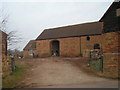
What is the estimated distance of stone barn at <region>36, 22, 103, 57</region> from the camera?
3339 centimetres

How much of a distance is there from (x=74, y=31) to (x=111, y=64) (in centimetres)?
2193

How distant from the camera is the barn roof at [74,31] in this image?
34.3 metres

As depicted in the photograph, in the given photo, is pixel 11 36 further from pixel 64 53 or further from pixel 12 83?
pixel 64 53

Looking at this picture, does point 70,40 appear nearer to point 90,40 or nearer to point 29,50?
point 90,40

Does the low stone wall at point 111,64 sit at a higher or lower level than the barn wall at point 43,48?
lower

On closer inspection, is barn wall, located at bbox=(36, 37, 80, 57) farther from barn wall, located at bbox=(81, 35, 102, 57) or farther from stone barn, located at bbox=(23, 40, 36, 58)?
stone barn, located at bbox=(23, 40, 36, 58)

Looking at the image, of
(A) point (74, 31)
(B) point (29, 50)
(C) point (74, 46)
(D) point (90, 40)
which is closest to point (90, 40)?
(D) point (90, 40)

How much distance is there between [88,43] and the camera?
33656 mm

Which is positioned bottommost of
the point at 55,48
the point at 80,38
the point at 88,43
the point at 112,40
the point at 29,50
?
the point at 29,50

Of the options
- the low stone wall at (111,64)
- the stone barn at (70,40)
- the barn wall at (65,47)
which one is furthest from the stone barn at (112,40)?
the barn wall at (65,47)

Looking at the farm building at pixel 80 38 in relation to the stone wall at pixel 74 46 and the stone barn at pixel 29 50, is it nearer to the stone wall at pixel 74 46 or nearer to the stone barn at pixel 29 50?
the stone wall at pixel 74 46

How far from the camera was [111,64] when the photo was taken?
16.3 m

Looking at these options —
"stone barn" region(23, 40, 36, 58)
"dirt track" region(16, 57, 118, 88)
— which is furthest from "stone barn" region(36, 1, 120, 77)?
"stone barn" region(23, 40, 36, 58)

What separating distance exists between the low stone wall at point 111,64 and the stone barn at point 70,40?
15.3 metres
